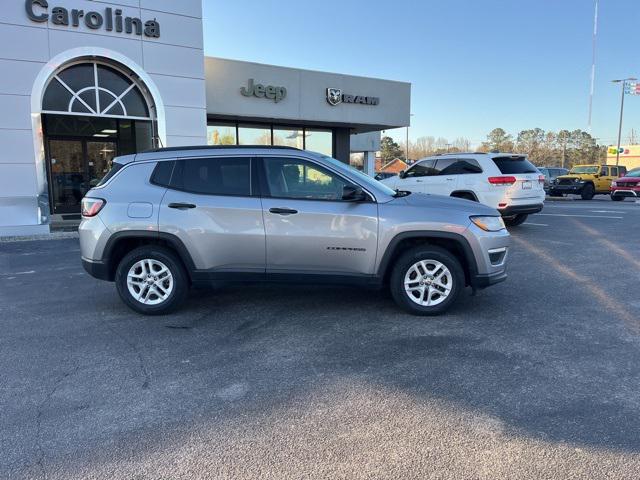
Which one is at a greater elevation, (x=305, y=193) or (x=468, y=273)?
(x=305, y=193)

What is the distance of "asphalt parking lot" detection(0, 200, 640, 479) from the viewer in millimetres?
2838

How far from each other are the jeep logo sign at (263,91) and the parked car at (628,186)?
56.8 feet

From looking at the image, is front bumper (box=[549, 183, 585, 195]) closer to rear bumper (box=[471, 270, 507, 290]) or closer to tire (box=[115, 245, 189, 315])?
rear bumper (box=[471, 270, 507, 290])

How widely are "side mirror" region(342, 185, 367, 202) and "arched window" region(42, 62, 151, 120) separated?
9.75 meters

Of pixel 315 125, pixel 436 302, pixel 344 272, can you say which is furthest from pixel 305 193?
pixel 315 125

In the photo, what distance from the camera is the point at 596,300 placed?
5.99m

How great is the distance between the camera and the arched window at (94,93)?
12141 millimetres

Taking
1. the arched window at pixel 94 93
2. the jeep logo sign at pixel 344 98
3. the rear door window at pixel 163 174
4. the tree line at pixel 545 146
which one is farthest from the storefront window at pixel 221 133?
the tree line at pixel 545 146

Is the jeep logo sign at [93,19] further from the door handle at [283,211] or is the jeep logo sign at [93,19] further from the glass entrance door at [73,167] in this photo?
the door handle at [283,211]

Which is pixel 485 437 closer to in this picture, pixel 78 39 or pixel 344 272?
pixel 344 272

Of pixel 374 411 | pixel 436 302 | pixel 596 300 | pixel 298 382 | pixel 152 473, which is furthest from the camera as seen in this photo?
pixel 596 300


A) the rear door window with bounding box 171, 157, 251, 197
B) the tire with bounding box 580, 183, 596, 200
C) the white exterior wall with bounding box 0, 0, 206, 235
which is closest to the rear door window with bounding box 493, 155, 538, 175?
the rear door window with bounding box 171, 157, 251, 197

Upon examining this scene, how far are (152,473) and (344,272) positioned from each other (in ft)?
9.90

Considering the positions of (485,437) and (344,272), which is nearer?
(485,437)
